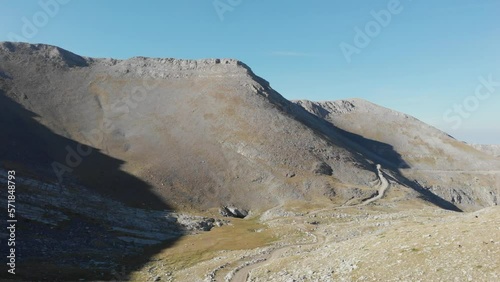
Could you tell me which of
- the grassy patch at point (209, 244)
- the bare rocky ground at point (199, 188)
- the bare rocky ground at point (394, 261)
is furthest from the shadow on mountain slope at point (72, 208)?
the bare rocky ground at point (394, 261)

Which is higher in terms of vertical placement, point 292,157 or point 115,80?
point 115,80

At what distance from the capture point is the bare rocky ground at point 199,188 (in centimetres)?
3784

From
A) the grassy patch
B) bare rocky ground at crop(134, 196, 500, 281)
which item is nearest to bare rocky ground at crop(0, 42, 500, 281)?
bare rocky ground at crop(134, 196, 500, 281)

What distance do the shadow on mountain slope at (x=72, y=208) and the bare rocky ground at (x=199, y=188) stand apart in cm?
47

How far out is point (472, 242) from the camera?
3041cm

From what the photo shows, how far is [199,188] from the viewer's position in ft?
386

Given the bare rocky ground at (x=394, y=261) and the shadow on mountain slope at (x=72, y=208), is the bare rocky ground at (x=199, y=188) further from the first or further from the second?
the shadow on mountain slope at (x=72, y=208)

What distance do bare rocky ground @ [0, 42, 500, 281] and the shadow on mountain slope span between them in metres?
0.47

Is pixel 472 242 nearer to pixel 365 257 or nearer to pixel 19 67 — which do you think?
pixel 365 257

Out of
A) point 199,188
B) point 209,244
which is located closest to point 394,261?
point 209,244

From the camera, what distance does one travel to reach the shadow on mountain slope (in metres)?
56.3

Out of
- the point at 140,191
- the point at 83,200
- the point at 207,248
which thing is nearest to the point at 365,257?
the point at 207,248

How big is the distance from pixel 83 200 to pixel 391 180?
10985 centimetres

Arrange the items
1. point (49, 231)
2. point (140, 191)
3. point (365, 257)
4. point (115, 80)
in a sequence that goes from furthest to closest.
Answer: point (115, 80), point (140, 191), point (49, 231), point (365, 257)
